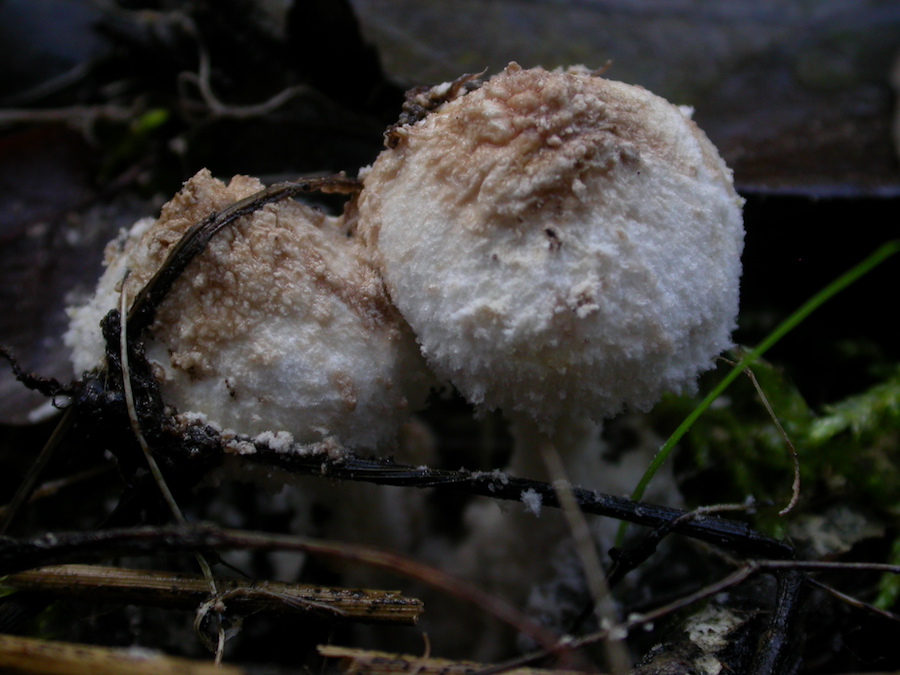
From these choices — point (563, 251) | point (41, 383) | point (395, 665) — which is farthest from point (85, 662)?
point (563, 251)

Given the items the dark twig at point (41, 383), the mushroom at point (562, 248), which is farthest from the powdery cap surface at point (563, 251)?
the dark twig at point (41, 383)

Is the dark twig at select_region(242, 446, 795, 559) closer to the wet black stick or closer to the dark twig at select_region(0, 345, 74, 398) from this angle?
the wet black stick

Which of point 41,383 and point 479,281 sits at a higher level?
point 479,281

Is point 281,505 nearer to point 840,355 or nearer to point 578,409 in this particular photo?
point 578,409

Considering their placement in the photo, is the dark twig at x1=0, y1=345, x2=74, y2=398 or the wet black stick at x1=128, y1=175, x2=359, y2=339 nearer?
the wet black stick at x1=128, y1=175, x2=359, y2=339

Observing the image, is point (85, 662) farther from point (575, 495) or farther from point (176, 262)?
point (575, 495)

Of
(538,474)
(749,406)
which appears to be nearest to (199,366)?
(538,474)

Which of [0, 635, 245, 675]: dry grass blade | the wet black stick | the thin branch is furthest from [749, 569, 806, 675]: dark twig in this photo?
the wet black stick
